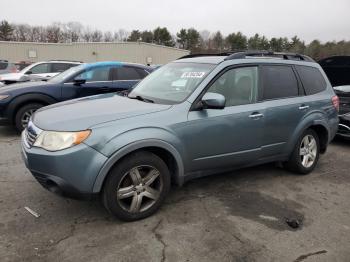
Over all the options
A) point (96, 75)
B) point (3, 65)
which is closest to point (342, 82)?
point (96, 75)

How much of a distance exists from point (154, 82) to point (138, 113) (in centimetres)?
115

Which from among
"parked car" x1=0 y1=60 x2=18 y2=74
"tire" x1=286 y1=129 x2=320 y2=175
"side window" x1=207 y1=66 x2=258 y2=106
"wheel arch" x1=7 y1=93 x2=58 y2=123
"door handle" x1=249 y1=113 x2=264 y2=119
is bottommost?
"tire" x1=286 y1=129 x2=320 y2=175

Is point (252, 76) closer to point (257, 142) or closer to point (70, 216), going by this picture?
point (257, 142)

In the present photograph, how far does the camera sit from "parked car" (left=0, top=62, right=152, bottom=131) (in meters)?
6.63

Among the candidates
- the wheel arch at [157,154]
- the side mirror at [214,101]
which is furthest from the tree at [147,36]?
the wheel arch at [157,154]

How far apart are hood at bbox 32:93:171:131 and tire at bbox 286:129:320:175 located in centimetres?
227

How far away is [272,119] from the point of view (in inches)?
169

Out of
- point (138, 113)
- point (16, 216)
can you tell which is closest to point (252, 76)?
point (138, 113)

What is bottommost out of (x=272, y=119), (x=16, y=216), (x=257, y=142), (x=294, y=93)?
(x=16, y=216)

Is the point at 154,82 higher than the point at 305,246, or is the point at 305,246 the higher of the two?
the point at 154,82

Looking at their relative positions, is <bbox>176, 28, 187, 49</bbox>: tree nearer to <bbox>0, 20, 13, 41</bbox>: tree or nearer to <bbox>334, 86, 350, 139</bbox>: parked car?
<bbox>0, 20, 13, 41</bbox>: tree

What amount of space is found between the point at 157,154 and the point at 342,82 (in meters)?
7.15

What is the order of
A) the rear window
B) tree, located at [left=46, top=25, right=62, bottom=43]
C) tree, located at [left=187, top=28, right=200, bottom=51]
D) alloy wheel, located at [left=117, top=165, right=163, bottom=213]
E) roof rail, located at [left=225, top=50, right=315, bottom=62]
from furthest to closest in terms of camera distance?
tree, located at [left=187, top=28, right=200, bottom=51], tree, located at [left=46, top=25, right=62, bottom=43], the rear window, roof rail, located at [left=225, top=50, right=315, bottom=62], alloy wheel, located at [left=117, top=165, right=163, bottom=213]

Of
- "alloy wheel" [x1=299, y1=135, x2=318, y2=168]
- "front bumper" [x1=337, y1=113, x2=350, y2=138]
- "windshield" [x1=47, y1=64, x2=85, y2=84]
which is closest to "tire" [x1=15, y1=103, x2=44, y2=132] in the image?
"windshield" [x1=47, y1=64, x2=85, y2=84]
